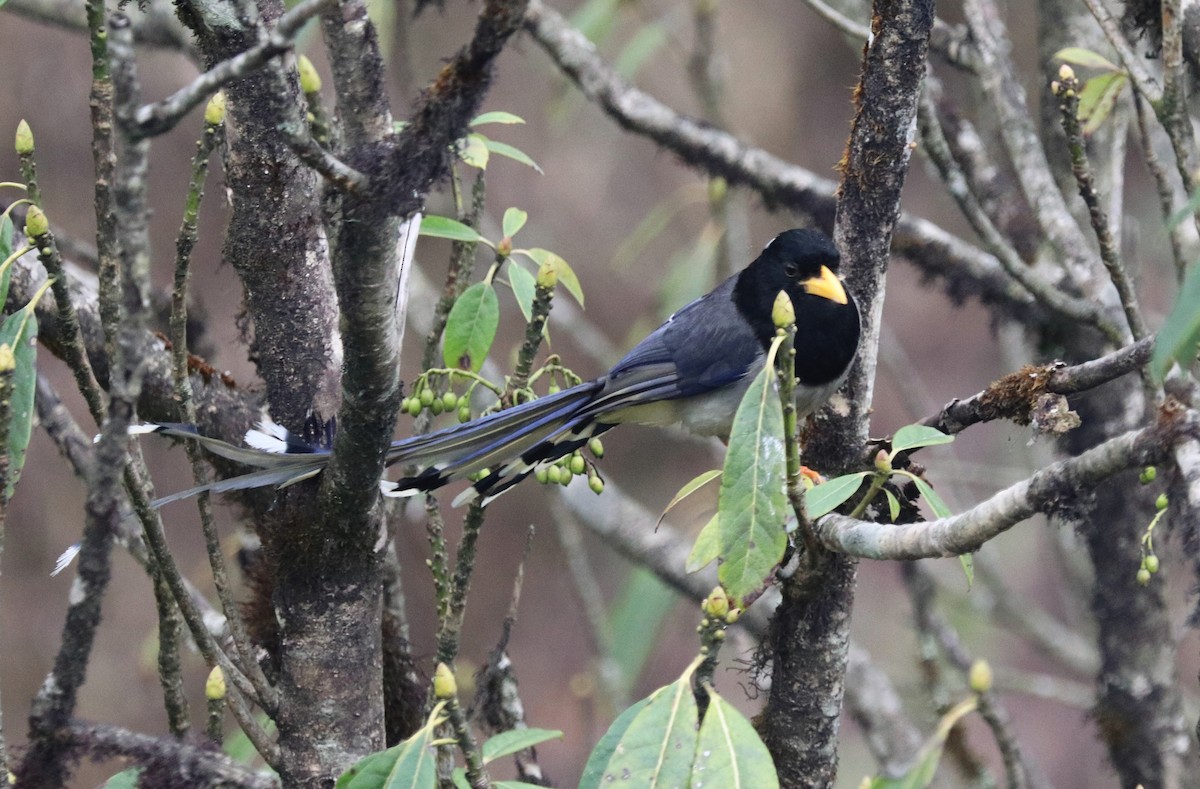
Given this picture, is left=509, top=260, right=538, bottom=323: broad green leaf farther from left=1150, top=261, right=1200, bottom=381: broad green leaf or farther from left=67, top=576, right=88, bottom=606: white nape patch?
left=1150, top=261, right=1200, bottom=381: broad green leaf

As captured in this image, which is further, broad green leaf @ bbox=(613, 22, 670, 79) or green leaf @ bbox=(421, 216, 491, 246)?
broad green leaf @ bbox=(613, 22, 670, 79)

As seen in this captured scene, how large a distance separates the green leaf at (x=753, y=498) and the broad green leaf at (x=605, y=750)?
26 centimetres

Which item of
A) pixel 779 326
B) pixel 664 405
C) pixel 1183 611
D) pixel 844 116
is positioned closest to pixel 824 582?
pixel 779 326

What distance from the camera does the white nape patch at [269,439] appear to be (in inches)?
85.3

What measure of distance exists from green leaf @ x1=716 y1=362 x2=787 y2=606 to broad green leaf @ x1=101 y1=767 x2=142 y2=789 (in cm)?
96

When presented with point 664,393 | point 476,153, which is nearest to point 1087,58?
point 664,393

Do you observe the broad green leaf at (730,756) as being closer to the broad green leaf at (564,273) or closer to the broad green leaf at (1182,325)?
the broad green leaf at (1182,325)

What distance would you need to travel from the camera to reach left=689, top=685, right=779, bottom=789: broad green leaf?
5.05ft

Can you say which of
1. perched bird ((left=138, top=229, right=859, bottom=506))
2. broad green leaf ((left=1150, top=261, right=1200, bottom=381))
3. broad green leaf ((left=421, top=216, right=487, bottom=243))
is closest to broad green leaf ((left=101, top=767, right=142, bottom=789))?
perched bird ((left=138, top=229, right=859, bottom=506))

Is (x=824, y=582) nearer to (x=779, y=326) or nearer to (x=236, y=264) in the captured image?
(x=779, y=326)

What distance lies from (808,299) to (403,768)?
73.6 inches

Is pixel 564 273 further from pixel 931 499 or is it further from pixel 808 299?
pixel 931 499

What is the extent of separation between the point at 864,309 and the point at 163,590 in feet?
4.73

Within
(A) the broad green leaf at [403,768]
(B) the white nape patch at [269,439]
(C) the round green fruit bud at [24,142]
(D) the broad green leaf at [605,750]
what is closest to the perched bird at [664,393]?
(B) the white nape patch at [269,439]
